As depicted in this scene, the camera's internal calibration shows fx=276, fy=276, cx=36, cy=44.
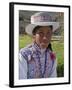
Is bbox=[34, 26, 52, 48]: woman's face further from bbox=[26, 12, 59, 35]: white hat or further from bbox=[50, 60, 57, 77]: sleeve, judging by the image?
bbox=[50, 60, 57, 77]: sleeve

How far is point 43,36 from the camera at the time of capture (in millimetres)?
1957

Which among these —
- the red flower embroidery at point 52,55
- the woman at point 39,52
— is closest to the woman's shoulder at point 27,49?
the woman at point 39,52

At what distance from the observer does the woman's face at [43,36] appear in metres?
1.95

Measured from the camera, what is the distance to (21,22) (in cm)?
190

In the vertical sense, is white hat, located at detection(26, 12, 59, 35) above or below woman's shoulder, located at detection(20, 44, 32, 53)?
above

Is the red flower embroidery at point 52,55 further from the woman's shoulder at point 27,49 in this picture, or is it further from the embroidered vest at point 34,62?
the woman's shoulder at point 27,49

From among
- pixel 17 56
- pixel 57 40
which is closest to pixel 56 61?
pixel 57 40

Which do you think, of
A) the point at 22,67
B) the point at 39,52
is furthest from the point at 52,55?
the point at 22,67

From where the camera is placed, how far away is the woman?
1.92 meters

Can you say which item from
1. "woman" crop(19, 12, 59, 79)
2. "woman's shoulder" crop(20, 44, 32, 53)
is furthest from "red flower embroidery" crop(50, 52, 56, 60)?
"woman's shoulder" crop(20, 44, 32, 53)

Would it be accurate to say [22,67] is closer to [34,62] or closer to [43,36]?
[34,62]

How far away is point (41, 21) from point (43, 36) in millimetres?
107
